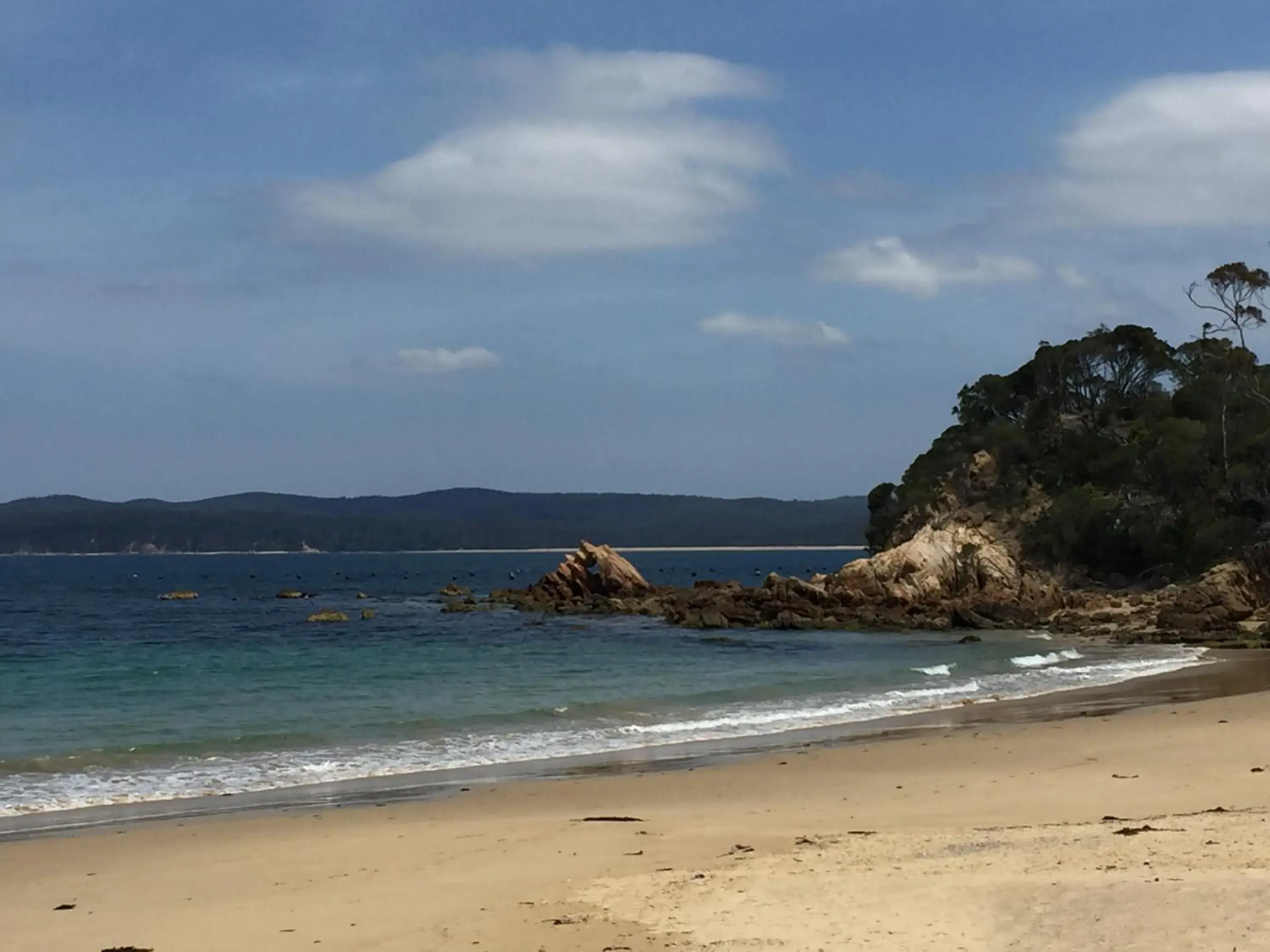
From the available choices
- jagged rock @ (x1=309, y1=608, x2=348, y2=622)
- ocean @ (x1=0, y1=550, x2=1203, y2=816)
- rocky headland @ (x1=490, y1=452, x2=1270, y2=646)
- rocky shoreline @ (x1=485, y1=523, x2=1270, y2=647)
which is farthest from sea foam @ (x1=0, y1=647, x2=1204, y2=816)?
jagged rock @ (x1=309, y1=608, x2=348, y2=622)

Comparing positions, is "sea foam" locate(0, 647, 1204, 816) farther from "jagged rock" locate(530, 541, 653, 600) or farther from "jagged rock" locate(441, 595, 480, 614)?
"jagged rock" locate(441, 595, 480, 614)

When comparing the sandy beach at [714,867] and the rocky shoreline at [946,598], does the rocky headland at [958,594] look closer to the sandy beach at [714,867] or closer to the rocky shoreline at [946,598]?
the rocky shoreline at [946,598]

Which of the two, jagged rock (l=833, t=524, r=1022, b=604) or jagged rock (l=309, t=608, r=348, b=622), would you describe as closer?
jagged rock (l=833, t=524, r=1022, b=604)

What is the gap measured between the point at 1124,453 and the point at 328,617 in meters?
36.6

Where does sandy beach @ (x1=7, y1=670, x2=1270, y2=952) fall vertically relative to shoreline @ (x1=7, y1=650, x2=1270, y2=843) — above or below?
above

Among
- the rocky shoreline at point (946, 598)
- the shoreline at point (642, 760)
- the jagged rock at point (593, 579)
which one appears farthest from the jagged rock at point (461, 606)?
the shoreline at point (642, 760)

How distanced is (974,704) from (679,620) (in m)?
28.6

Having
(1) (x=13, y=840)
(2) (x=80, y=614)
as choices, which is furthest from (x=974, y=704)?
(2) (x=80, y=614)

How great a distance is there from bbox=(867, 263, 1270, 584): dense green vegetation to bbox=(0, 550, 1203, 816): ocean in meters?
15.2

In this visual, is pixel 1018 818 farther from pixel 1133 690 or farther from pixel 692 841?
pixel 1133 690

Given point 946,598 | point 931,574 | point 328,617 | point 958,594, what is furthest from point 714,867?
point 328,617

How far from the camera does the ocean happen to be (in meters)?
17.9

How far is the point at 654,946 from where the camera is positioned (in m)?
7.75

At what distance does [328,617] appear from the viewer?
56.3m
